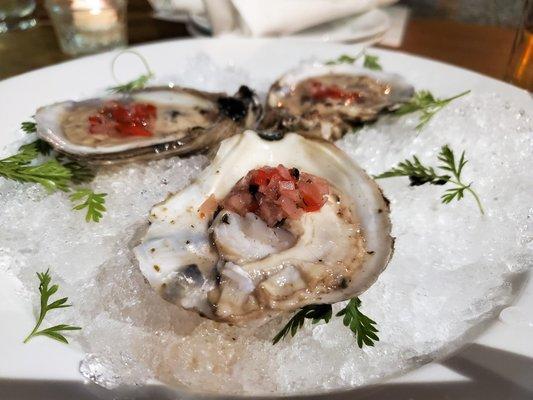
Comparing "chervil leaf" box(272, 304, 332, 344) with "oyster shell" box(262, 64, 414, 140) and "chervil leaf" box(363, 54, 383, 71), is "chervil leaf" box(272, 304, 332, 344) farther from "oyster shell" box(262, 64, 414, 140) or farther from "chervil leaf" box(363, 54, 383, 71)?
Answer: "chervil leaf" box(363, 54, 383, 71)

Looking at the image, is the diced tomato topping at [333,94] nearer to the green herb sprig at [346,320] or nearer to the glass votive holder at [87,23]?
the green herb sprig at [346,320]

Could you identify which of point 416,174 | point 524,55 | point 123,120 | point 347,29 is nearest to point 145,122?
point 123,120

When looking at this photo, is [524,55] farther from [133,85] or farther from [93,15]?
[93,15]

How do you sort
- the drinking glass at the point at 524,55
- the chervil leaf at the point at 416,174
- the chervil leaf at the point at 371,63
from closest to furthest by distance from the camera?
the chervil leaf at the point at 416,174, the chervil leaf at the point at 371,63, the drinking glass at the point at 524,55

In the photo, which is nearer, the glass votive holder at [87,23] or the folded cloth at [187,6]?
the glass votive holder at [87,23]

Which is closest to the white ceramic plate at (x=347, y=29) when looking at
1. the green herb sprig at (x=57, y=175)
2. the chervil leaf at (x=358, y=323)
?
the green herb sprig at (x=57, y=175)

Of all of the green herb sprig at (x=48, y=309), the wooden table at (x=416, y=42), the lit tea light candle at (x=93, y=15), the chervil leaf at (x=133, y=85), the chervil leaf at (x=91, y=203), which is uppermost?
the lit tea light candle at (x=93, y=15)
